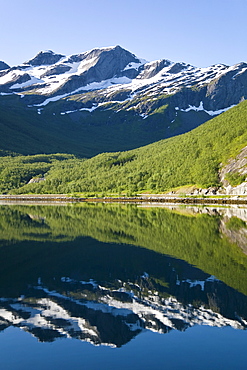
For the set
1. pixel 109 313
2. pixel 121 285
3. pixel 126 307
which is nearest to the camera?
pixel 109 313

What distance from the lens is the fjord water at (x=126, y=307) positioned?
56.9 ft

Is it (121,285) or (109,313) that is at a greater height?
(109,313)

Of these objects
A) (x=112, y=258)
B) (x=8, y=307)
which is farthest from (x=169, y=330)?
(x=112, y=258)

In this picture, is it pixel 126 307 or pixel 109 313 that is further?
pixel 126 307

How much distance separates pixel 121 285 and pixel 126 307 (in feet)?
16.3

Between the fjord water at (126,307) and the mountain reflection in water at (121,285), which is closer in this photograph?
the fjord water at (126,307)

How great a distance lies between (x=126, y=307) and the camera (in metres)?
23.0

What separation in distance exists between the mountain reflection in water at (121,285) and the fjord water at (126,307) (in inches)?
2.2

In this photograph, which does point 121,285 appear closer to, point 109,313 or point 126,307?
point 126,307

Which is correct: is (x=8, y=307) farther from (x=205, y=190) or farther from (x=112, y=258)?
(x=205, y=190)

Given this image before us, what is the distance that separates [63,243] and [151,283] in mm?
22931

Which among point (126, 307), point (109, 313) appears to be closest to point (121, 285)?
point (126, 307)

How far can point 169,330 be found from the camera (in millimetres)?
19922

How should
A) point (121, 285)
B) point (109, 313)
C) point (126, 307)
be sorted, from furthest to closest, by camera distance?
point (121, 285) → point (126, 307) → point (109, 313)
